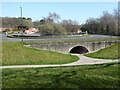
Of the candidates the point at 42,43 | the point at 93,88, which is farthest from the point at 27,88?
the point at 42,43

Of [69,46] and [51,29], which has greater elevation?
[51,29]

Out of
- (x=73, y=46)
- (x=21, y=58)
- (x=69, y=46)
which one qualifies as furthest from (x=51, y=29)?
(x=21, y=58)

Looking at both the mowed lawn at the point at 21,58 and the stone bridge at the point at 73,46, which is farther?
the stone bridge at the point at 73,46

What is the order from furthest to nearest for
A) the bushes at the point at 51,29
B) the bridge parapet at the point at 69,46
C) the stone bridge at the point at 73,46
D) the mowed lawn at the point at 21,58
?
the bushes at the point at 51,29 < the stone bridge at the point at 73,46 < the bridge parapet at the point at 69,46 < the mowed lawn at the point at 21,58

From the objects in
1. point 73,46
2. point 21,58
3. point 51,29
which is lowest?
point 21,58

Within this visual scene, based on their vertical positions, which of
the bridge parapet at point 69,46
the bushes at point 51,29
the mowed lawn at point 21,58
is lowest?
the mowed lawn at point 21,58

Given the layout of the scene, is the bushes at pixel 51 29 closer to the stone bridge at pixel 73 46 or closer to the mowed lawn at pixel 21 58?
the stone bridge at pixel 73 46

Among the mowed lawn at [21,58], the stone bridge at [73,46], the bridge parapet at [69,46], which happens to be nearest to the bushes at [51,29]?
the stone bridge at [73,46]

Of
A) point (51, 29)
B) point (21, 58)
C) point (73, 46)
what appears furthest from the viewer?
point (51, 29)

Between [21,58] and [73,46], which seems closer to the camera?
[21,58]

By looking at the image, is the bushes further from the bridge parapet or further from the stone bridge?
the bridge parapet

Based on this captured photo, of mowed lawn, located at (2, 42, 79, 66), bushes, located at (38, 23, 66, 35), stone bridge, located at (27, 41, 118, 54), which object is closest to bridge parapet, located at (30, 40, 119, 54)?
stone bridge, located at (27, 41, 118, 54)

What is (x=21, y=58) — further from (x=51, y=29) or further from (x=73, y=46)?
(x=51, y=29)

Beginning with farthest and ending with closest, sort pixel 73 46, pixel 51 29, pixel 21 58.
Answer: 1. pixel 51 29
2. pixel 73 46
3. pixel 21 58
